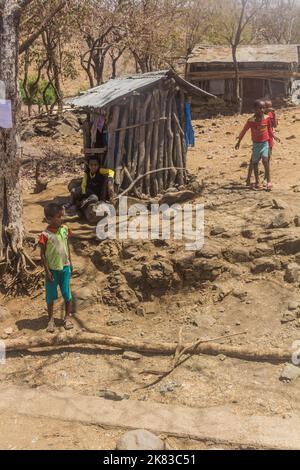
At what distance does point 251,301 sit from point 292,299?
1.46ft

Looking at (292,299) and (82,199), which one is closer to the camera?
(292,299)

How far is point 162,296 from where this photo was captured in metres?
6.52

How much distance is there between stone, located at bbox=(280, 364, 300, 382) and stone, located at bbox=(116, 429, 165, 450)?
1.36m

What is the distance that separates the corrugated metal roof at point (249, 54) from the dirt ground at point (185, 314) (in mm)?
14012

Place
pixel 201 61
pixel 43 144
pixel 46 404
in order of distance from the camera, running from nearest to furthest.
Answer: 1. pixel 46 404
2. pixel 43 144
3. pixel 201 61

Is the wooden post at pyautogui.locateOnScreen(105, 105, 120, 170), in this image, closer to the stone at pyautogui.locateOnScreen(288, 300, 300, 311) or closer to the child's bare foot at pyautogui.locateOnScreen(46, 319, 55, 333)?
the child's bare foot at pyautogui.locateOnScreen(46, 319, 55, 333)

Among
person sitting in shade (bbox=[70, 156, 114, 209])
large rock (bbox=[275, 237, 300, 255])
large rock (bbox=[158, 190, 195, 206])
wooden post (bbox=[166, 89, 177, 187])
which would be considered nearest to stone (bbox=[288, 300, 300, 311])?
large rock (bbox=[275, 237, 300, 255])

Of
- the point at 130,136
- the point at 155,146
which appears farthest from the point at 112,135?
the point at 155,146

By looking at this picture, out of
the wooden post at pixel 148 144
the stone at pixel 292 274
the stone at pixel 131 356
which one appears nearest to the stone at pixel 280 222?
the stone at pixel 292 274

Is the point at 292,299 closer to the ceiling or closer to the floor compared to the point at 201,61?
closer to the floor

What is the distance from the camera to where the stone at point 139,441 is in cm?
391

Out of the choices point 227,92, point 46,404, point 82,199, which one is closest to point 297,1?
point 227,92
